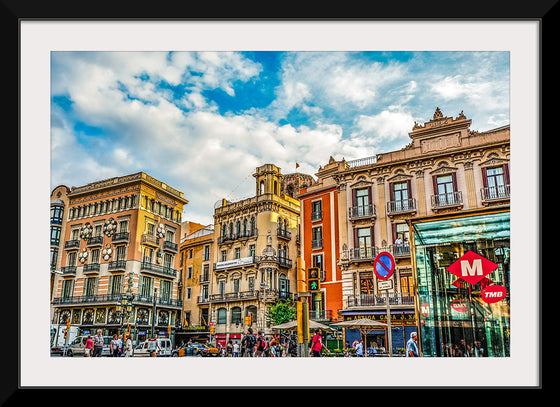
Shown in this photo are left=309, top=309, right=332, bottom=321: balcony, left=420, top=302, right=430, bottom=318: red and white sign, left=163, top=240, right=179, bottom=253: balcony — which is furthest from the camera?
left=163, top=240, right=179, bottom=253: balcony

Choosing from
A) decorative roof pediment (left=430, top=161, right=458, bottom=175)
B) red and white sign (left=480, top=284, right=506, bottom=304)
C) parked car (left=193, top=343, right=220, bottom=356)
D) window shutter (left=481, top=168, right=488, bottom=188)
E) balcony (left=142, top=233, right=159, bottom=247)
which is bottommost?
parked car (left=193, top=343, right=220, bottom=356)

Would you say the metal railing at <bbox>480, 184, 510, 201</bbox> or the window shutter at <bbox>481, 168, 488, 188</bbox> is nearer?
the metal railing at <bbox>480, 184, 510, 201</bbox>

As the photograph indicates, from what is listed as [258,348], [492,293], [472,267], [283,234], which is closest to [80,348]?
[258,348]

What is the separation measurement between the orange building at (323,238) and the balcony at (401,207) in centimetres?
226

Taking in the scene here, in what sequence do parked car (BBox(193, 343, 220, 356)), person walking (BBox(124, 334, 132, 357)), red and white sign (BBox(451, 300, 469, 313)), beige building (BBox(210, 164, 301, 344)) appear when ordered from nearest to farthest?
red and white sign (BBox(451, 300, 469, 313)) < person walking (BBox(124, 334, 132, 357)) < parked car (BBox(193, 343, 220, 356)) < beige building (BBox(210, 164, 301, 344))

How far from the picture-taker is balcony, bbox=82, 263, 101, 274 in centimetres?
1942

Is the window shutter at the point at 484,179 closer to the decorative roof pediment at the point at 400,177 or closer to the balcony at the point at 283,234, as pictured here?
the decorative roof pediment at the point at 400,177

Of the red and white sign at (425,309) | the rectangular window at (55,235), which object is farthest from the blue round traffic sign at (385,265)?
the rectangular window at (55,235)

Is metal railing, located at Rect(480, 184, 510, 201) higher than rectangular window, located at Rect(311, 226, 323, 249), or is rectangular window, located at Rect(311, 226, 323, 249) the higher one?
metal railing, located at Rect(480, 184, 510, 201)

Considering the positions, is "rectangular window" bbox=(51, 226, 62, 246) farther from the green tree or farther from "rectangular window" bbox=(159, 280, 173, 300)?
the green tree

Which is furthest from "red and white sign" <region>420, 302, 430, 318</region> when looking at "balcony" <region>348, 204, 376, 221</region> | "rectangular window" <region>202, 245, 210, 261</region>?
"rectangular window" <region>202, 245, 210, 261</region>

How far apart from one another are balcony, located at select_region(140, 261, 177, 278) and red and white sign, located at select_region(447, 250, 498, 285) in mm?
13576

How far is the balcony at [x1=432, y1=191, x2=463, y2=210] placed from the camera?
1645 centimetres
